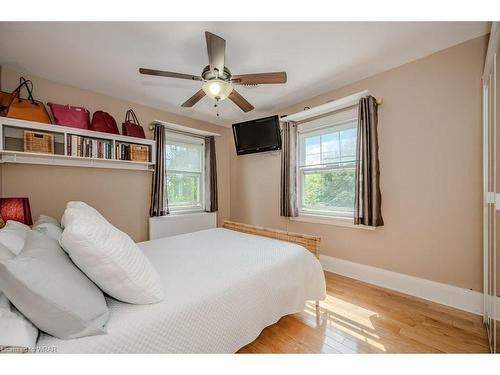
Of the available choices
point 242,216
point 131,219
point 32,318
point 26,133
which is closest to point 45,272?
point 32,318

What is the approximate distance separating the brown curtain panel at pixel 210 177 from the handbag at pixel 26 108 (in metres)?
2.05

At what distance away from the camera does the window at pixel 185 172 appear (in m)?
3.43

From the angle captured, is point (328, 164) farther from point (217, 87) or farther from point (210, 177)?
point (210, 177)

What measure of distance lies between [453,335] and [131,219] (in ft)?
11.7

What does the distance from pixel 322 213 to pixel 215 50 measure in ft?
7.70

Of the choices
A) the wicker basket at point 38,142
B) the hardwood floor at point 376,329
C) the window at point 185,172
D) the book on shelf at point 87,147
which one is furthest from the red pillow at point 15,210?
the hardwood floor at point 376,329

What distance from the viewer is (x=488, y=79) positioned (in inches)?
63.5

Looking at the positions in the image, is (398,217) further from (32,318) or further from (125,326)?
(32,318)

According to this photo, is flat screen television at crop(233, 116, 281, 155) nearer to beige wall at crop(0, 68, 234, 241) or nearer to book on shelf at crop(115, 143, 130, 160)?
beige wall at crop(0, 68, 234, 241)

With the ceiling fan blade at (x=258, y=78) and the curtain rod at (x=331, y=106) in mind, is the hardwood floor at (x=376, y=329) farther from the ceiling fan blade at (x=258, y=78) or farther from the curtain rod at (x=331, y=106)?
the curtain rod at (x=331, y=106)

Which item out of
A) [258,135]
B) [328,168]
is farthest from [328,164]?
[258,135]

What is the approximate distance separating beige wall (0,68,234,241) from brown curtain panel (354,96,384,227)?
8.91 ft

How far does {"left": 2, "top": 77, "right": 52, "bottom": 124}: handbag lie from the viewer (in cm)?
205
